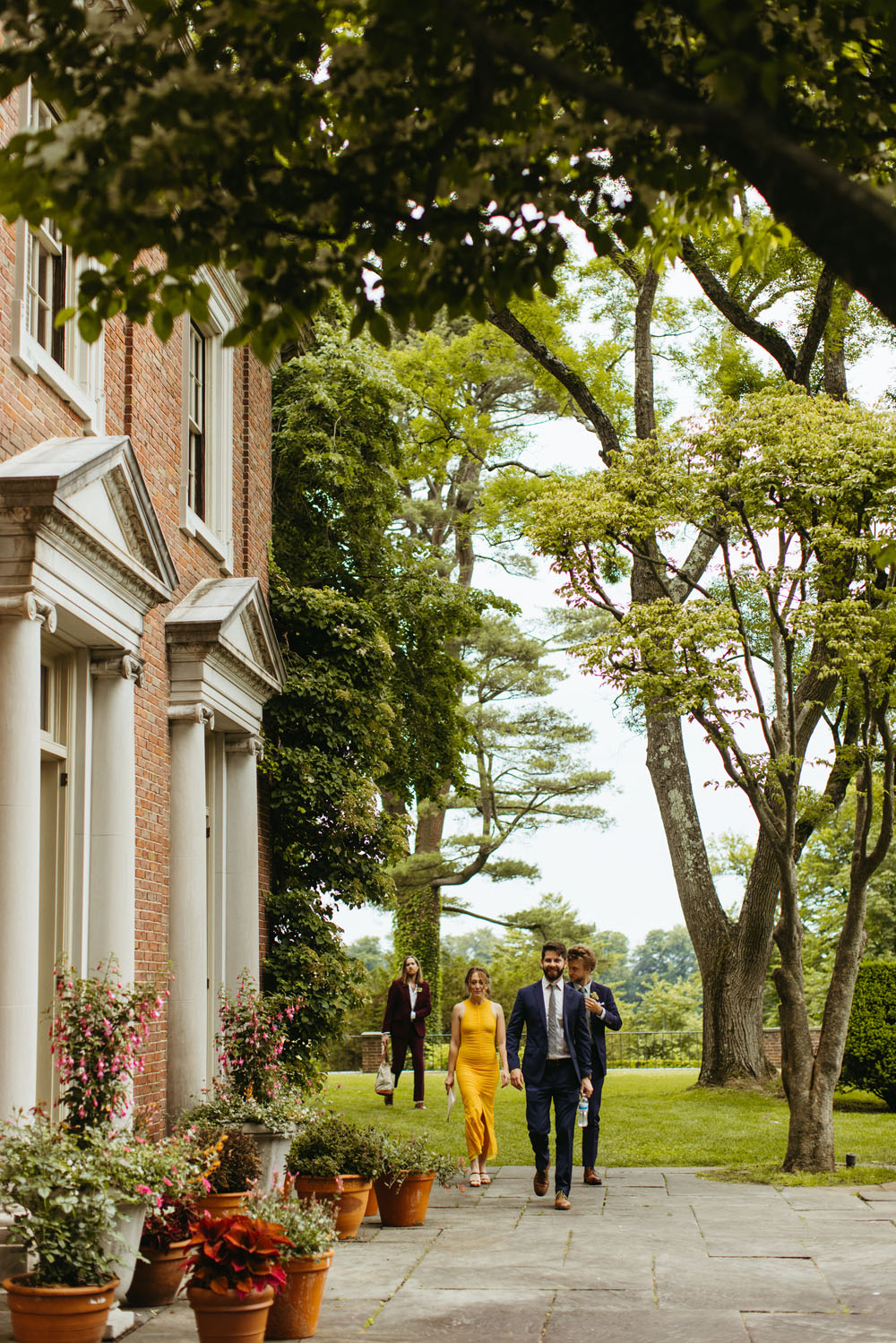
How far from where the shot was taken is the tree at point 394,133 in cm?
354

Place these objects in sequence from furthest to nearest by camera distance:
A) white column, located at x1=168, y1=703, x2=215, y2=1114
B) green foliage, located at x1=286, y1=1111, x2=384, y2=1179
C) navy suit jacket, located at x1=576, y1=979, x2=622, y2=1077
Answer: navy suit jacket, located at x1=576, y1=979, x2=622, y2=1077 → white column, located at x1=168, y1=703, x2=215, y2=1114 → green foliage, located at x1=286, y1=1111, x2=384, y2=1179

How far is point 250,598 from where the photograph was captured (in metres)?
11.7

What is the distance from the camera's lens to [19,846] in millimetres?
6840

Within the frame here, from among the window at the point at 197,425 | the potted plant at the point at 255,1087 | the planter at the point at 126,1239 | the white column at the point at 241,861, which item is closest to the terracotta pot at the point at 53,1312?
the planter at the point at 126,1239

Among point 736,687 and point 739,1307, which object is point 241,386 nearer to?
point 736,687

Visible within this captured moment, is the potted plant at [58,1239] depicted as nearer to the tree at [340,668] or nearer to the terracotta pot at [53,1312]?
the terracotta pot at [53,1312]

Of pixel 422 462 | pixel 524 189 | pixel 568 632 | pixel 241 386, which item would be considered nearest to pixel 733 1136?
pixel 241 386

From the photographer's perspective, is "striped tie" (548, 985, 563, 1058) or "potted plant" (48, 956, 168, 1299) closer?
"potted plant" (48, 956, 168, 1299)

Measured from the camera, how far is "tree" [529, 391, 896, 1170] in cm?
1131

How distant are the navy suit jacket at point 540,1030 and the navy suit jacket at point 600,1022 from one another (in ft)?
1.70

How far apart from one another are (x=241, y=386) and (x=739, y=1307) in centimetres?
943

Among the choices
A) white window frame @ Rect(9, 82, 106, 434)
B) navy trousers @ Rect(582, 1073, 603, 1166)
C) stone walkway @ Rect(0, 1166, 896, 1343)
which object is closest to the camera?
stone walkway @ Rect(0, 1166, 896, 1343)

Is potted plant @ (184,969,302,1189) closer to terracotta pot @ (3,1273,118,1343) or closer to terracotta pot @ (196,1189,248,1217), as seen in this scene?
terracotta pot @ (196,1189,248,1217)

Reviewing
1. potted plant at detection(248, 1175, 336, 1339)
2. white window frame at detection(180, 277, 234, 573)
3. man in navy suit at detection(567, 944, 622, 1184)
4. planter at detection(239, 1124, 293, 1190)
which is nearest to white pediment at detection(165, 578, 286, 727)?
white window frame at detection(180, 277, 234, 573)
